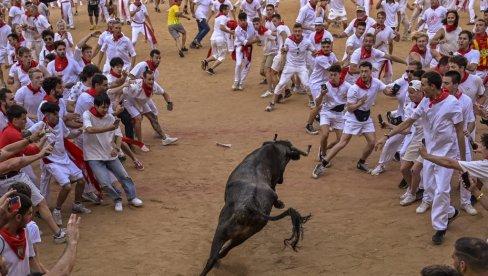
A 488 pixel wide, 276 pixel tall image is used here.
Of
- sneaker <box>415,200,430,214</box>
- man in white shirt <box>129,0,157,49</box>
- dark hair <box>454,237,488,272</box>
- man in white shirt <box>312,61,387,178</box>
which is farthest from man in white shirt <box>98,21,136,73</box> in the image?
dark hair <box>454,237,488,272</box>

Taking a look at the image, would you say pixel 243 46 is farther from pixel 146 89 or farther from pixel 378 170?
pixel 378 170

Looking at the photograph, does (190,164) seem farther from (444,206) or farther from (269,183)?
(444,206)

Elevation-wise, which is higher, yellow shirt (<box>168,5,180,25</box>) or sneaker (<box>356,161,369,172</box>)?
yellow shirt (<box>168,5,180,25</box>)

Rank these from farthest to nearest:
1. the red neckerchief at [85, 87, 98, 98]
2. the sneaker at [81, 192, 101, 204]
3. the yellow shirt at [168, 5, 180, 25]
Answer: the yellow shirt at [168, 5, 180, 25], the sneaker at [81, 192, 101, 204], the red neckerchief at [85, 87, 98, 98]

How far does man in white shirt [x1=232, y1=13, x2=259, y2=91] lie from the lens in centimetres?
1631

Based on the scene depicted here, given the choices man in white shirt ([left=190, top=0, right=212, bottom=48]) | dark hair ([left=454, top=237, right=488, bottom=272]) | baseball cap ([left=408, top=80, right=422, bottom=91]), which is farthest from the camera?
man in white shirt ([left=190, top=0, right=212, bottom=48])

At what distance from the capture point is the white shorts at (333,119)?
1137 centimetres

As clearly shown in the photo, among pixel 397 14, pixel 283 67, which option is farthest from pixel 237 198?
pixel 397 14

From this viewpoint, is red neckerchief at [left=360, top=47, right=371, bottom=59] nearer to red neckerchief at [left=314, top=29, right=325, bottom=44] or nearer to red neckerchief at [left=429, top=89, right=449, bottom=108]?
red neckerchief at [left=314, top=29, right=325, bottom=44]

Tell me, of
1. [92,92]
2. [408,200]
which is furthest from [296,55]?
[92,92]

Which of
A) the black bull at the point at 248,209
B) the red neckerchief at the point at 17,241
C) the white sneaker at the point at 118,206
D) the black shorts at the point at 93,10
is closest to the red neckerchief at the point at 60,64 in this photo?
the white sneaker at the point at 118,206

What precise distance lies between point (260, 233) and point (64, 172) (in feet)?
9.22

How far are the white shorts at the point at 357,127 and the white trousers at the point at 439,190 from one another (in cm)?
234

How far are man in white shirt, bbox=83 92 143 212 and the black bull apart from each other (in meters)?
2.21
